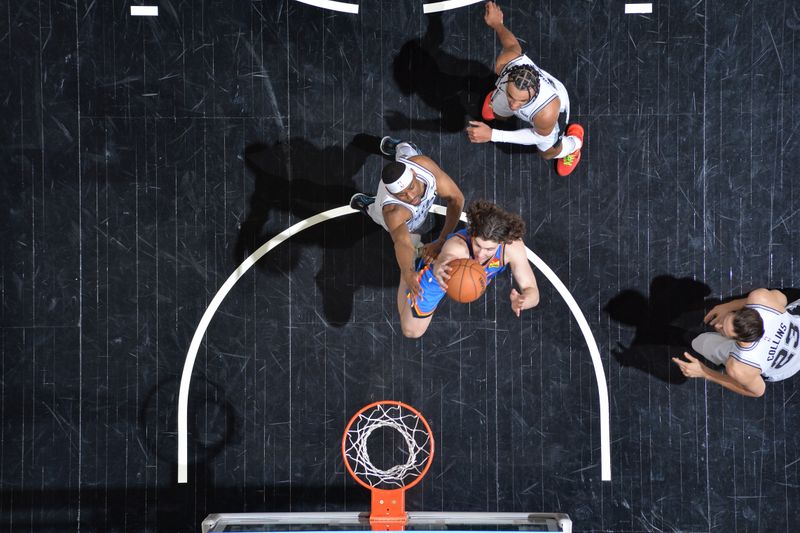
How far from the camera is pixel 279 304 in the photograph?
5309mm

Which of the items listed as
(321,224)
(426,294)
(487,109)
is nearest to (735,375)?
(426,294)

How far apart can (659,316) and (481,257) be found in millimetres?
2149

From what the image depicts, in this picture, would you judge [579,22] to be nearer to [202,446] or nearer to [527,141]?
[527,141]

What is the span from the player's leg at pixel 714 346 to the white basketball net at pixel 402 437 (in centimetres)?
240

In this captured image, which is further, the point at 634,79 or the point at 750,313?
the point at 634,79

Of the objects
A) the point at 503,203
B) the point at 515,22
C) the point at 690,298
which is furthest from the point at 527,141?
the point at 690,298

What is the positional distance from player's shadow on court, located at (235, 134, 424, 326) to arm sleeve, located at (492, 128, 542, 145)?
100 cm

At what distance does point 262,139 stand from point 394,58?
53.8 inches

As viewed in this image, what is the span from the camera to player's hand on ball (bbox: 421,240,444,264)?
4.41 metres

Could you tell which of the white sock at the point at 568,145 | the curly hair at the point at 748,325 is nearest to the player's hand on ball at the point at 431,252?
the white sock at the point at 568,145

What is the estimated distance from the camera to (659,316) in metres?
5.29

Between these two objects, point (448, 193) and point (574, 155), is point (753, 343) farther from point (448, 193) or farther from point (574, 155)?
point (448, 193)

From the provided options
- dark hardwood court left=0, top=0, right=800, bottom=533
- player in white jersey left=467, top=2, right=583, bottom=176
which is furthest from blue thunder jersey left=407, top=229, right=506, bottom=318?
player in white jersey left=467, top=2, right=583, bottom=176

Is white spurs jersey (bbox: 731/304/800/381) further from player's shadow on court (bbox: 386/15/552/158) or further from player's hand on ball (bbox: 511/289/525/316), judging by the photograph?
player's shadow on court (bbox: 386/15/552/158)
